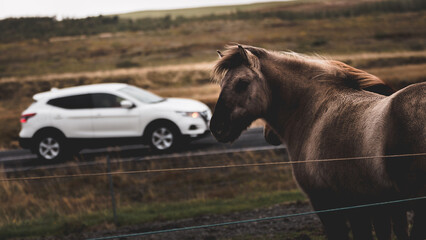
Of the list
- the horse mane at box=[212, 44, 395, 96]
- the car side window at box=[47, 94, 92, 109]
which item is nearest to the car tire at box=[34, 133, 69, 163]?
the car side window at box=[47, 94, 92, 109]

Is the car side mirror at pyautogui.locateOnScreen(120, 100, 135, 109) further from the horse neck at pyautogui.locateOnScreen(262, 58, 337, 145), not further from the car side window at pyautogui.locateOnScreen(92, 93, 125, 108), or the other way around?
the horse neck at pyautogui.locateOnScreen(262, 58, 337, 145)

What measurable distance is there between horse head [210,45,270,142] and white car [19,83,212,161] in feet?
29.5

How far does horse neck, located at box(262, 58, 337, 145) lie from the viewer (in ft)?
14.0

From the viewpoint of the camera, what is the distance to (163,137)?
1343 cm

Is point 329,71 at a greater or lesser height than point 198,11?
lesser

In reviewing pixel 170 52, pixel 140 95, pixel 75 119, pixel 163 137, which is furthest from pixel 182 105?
pixel 170 52

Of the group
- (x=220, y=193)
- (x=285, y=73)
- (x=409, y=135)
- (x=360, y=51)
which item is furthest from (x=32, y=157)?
(x=360, y=51)

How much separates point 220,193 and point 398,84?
1774cm

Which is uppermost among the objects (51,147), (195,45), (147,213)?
(195,45)

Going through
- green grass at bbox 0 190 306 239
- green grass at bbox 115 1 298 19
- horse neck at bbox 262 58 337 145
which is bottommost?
green grass at bbox 0 190 306 239

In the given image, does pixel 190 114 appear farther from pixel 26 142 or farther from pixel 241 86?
pixel 241 86

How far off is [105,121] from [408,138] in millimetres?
11254

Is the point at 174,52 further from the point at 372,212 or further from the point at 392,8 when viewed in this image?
the point at 372,212

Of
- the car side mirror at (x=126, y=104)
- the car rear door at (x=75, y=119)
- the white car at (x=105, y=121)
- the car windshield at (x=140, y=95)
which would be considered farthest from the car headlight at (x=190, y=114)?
the car rear door at (x=75, y=119)
